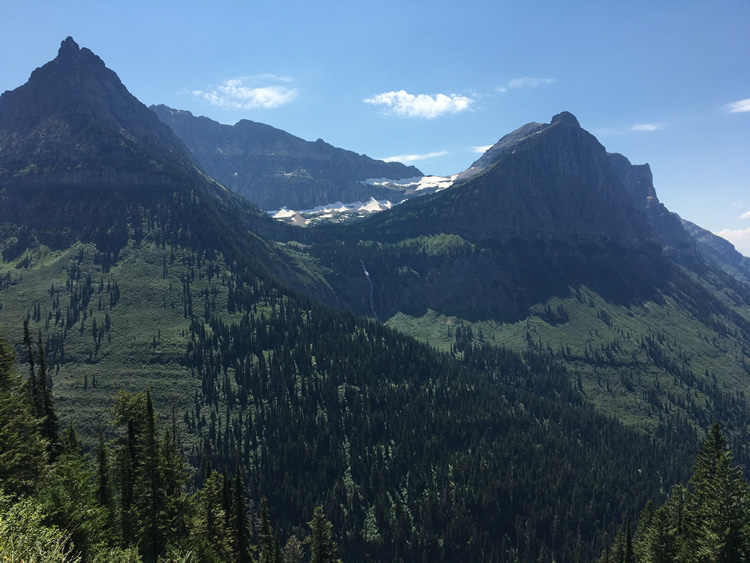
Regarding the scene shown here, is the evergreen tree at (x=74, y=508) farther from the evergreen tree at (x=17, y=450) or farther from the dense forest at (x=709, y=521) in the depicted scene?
the dense forest at (x=709, y=521)

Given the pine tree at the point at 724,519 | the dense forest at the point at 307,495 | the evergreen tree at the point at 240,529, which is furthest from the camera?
the evergreen tree at the point at 240,529

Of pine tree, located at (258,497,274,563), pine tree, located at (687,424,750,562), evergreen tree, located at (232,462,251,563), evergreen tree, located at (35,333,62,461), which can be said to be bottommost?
pine tree, located at (258,497,274,563)

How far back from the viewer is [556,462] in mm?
181750

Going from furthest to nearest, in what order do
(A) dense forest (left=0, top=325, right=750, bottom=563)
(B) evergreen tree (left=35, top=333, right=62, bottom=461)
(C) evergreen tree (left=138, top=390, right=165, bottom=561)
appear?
(B) evergreen tree (left=35, top=333, right=62, bottom=461) → (C) evergreen tree (left=138, top=390, right=165, bottom=561) → (A) dense forest (left=0, top=325, right=750, bottom=563)

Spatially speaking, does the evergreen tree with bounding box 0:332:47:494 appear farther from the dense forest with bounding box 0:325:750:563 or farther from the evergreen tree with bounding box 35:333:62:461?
the evergreen tree with bounding box 35:333:62:461

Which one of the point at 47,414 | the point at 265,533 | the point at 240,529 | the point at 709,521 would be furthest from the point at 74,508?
the point at 709,521

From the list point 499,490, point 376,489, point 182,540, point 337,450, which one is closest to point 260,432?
point 337,450

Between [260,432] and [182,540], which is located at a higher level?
[182,540]

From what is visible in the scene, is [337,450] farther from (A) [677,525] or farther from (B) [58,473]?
(B) [58,473]

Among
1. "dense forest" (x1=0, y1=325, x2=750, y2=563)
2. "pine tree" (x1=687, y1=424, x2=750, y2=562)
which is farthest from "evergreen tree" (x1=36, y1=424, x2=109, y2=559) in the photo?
"pine tree" (x1=687, y1=424, x2=750, y2=562)

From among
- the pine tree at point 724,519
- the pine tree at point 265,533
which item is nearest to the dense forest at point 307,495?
the pine tree at point 724,519

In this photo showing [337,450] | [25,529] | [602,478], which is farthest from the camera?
[602,478]

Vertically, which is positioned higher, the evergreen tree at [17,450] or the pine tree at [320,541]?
the evergreen tree at [17,450]

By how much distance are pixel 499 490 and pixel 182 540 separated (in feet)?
461
